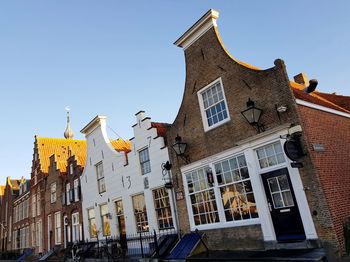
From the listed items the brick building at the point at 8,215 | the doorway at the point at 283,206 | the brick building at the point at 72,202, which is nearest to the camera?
the doorway at the point at 283,206

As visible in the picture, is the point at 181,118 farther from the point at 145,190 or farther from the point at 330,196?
the point at 330,196

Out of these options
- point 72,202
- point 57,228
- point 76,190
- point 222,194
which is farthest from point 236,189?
point 57,228

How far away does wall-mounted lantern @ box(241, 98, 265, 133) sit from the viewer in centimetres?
994

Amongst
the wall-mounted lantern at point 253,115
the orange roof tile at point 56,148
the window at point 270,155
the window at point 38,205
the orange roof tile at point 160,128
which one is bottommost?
the window at point 270,155

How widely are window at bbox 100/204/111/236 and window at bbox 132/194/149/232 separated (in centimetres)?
294

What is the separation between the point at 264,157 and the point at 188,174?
385cm

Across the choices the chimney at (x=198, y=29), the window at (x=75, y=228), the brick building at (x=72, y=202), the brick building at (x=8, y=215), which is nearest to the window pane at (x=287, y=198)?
the chimney at (x=198, y=29)

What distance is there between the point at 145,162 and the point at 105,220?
5.70 m

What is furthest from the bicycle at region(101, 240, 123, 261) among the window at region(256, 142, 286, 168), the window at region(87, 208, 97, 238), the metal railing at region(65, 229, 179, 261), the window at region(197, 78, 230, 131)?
the window at region(256, 142, 286, 168)

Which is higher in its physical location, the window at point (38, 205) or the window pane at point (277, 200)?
the window at point (38, 205)

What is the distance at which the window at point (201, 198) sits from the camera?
11.9 m

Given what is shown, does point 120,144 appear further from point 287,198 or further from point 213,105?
point 287,198

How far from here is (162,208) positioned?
47.1ft

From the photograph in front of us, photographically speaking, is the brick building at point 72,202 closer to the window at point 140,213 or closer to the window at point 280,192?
the window at point 140,213
